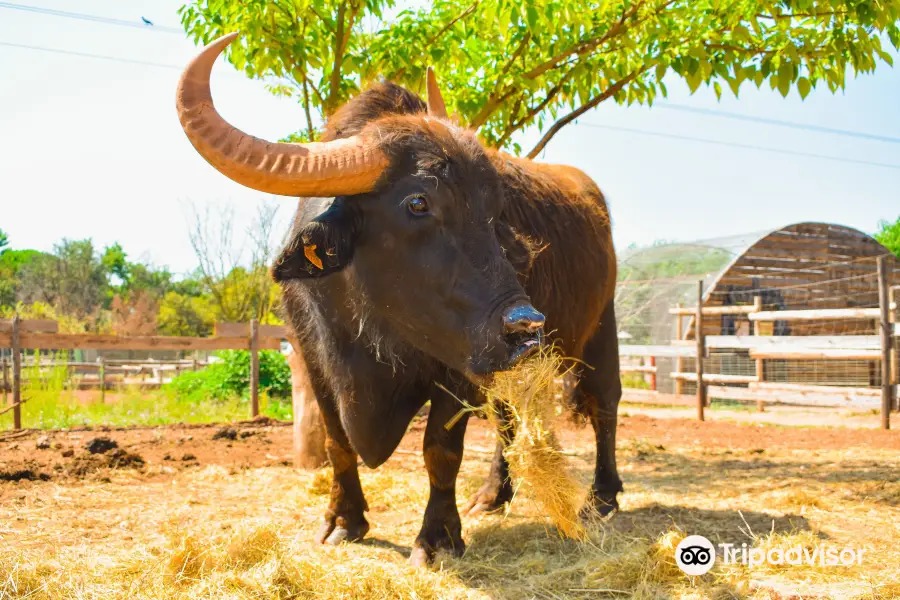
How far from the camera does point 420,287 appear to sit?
129 inches

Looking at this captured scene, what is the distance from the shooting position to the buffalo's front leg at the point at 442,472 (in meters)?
3.84

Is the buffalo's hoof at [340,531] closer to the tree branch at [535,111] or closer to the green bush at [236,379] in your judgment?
the tree branch at [535,111]

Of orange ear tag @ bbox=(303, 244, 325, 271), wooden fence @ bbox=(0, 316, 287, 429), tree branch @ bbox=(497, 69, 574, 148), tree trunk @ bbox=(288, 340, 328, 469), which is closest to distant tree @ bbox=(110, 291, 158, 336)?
wooden fence @ bbox=(0, 316, 287, 429)

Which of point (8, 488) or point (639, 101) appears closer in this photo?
point (8, 488)

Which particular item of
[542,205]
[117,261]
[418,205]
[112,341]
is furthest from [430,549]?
[117,261]

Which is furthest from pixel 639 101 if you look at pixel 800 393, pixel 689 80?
pixel 800 393

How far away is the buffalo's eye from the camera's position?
3.26 meters

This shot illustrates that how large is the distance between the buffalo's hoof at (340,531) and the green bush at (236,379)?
371 inches

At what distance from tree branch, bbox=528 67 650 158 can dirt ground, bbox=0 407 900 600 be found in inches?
126

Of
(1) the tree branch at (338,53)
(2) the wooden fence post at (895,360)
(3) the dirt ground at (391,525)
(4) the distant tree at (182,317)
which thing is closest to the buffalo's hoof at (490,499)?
(3) the dirt ground at (391,525)

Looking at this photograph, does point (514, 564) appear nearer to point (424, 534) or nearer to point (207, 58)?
point (424, 534)

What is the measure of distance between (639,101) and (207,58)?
469cm

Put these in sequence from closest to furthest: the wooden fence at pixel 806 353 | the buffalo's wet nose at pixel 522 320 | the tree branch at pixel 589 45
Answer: the buffalo's wet nose at pixel 522 320, the tree branch at pixel 589 45, the wooden fence at pixel 806 353

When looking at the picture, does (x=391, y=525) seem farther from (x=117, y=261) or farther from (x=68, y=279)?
(x=117, y=261)
